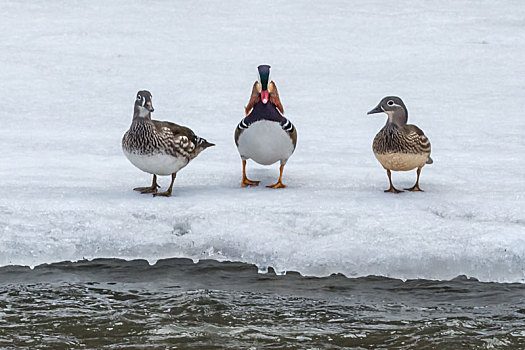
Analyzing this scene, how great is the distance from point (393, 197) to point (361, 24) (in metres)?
9.08

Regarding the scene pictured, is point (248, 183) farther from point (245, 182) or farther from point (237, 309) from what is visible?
point (237, 309)

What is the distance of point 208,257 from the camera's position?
6258 mm

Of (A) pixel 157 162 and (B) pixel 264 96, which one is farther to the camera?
(B) pixel 264 96

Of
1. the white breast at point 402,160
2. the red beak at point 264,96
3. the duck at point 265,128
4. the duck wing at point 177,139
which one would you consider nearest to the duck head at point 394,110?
the white breast at point 402,160

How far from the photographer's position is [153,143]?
23.2 ft

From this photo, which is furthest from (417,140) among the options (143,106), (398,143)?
(143,106)

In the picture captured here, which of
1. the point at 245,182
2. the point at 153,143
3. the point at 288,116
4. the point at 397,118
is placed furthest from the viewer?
the point at 288,116

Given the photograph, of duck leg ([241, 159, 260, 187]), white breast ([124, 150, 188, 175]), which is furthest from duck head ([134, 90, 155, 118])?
duck leg ([241, 159, 260, 187])

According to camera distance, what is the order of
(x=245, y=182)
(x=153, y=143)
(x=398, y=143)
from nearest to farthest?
(x=153, y=143) → (x=398, y=143) → (x=245, y=182)

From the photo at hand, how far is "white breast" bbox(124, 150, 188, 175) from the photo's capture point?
7098 mm

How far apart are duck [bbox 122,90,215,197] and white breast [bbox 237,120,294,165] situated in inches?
22.6

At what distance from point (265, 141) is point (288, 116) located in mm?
3703

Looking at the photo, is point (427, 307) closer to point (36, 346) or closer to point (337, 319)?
point (337, 319)

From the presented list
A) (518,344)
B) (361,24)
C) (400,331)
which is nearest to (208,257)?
(400,331)
